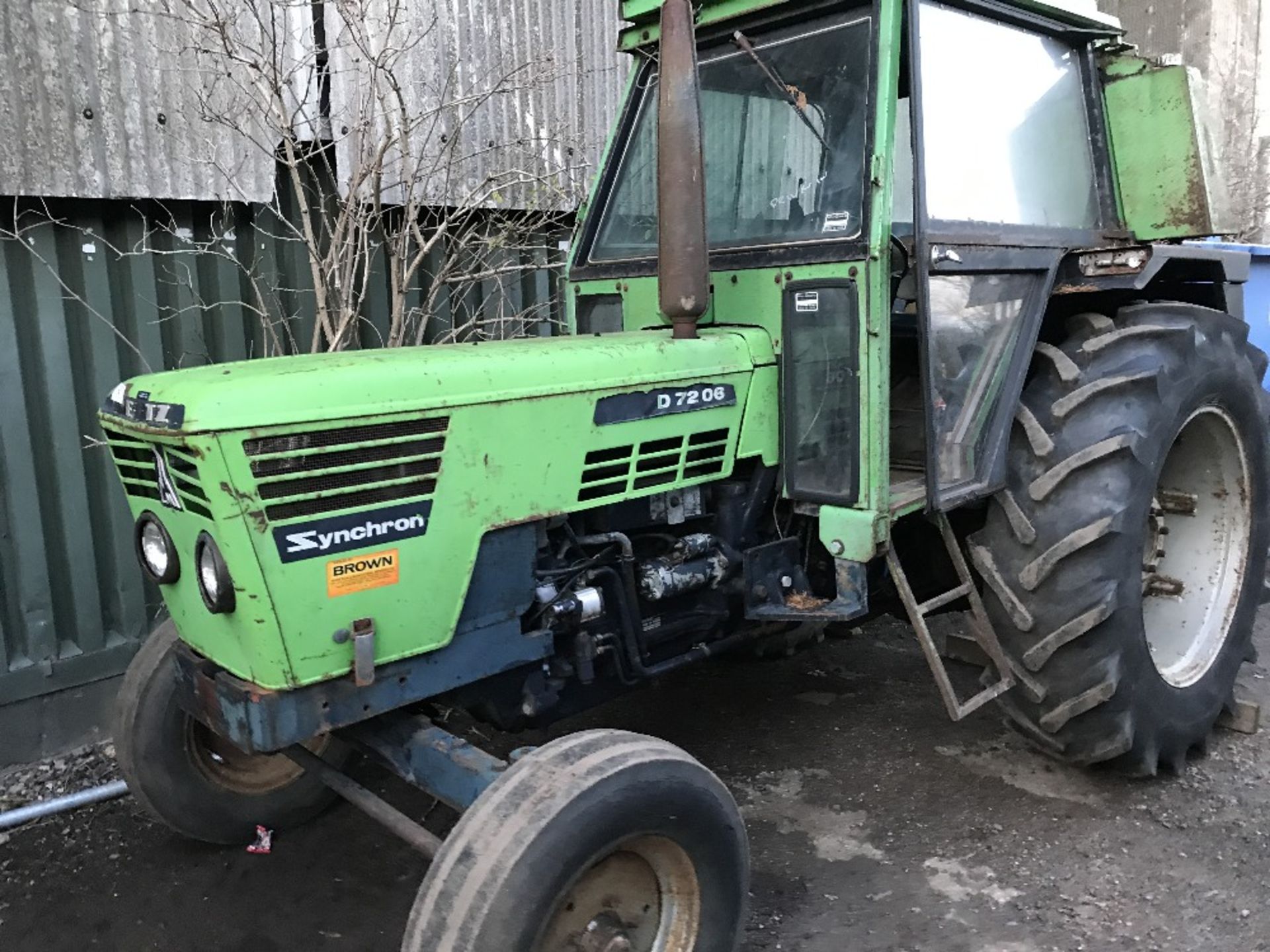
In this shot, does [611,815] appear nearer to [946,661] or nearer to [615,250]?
[615,250]

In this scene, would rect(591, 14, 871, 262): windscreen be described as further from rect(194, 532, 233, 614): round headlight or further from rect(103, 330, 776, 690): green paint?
rect(194, 532, 233, 614): round headlight

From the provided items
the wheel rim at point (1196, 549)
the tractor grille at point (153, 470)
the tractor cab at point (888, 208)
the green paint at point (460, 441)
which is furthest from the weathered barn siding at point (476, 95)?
the wheel rim at point (1196, 549)

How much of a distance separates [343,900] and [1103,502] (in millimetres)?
2344

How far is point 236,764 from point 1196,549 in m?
3.20

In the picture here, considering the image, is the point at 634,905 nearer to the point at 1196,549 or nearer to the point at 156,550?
the point at 156,550

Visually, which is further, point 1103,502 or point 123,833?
point 123,833

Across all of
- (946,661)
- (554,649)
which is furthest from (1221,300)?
(554,649)

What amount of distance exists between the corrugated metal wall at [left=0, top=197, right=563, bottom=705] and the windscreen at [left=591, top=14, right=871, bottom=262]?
1.68m

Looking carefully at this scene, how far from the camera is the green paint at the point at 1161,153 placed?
3.19m

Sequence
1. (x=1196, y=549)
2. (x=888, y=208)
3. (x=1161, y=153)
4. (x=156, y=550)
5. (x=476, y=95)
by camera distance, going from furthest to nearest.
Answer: (x=476, y=95) → (x=1196, y=549) → (x=1161, y=153) → (x=888, y=208) → (x=156, y=550)

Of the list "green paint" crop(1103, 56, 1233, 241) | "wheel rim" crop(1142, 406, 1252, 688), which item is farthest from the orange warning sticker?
"green paint" crop(1103, 56, 1233, 241)

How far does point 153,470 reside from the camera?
2230 millimetres

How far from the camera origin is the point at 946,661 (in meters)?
4.12

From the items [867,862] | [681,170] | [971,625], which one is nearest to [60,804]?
[867,862]
